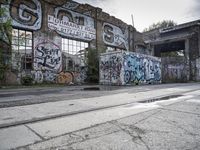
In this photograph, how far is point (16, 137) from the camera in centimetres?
358

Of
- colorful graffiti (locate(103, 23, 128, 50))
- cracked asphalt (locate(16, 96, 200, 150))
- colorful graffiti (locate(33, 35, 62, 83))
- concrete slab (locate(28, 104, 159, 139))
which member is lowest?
cracked asphalt (locate(16, 96, 200, 150))

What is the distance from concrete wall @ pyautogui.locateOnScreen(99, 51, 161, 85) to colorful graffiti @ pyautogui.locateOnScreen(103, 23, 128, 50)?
261 inches

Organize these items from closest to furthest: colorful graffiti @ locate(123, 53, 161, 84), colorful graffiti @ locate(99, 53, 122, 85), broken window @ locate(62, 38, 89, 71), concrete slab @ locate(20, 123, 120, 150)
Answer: concrete slab @ locate(20, 123, 120, 150) → colorful graffiti @ locate(99, 53, 122, 85) → colorful graffiti @ locate(123, 53, 161, 84) → broken window @ locate(62, 38, 89, 71)

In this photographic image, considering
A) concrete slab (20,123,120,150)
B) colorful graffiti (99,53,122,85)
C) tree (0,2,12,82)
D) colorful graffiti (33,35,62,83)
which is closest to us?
concrete slab (20,123,120,150)

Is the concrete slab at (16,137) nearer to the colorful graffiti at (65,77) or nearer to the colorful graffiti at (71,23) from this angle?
the colorful graffiti at (65,77)

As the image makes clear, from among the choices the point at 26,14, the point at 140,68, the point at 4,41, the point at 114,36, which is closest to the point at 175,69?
the point at 114,36

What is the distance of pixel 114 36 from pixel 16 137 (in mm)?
25319

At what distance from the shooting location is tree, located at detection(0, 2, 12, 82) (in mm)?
15031

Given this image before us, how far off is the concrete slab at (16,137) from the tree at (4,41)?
Answer: 12.6 m

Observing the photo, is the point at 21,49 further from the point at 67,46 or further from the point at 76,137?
the point at 76,137

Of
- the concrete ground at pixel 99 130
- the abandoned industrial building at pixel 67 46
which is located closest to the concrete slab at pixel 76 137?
the concrete ground at pixel 99 130

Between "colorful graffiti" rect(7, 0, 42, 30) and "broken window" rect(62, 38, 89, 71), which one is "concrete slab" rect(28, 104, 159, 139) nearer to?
"colorful graffiti" rect(7, 0, 42, 30)

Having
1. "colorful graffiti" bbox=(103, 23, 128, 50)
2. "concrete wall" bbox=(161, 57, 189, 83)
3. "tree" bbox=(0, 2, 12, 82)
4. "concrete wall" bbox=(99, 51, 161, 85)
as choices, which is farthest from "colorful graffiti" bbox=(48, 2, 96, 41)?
"concrete wall" bbox=(161, 57, 189, 83)

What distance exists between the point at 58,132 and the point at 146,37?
38.3 m
